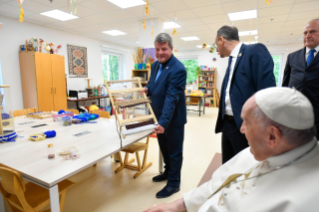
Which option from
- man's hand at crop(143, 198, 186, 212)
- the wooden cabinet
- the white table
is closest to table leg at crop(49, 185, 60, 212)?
the white table

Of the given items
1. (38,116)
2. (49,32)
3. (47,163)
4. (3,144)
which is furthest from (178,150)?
(49,32)

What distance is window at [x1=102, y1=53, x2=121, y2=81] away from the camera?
8.48 m

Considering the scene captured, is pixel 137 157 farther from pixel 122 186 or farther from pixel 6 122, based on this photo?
pixel 6 122

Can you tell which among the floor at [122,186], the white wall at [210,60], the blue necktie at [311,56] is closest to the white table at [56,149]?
the floor at [122,186]

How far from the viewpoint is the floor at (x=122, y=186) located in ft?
6.88

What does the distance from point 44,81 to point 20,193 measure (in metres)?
4.72

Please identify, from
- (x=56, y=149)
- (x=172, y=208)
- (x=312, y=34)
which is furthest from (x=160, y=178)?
(x=312, y=34)

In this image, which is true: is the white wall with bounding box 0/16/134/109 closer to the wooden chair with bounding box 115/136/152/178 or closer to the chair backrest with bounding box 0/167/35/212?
the wooden chair with bounding box 115/136/152/178

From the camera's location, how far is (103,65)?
8.41 meters

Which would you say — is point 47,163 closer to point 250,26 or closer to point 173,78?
point 173,78

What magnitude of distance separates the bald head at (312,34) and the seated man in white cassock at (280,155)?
64.4 inches

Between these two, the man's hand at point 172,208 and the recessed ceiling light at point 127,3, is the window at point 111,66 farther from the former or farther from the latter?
the man's hand at point 172,208

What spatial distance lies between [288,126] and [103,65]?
335 inches

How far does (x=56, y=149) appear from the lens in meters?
1.73
